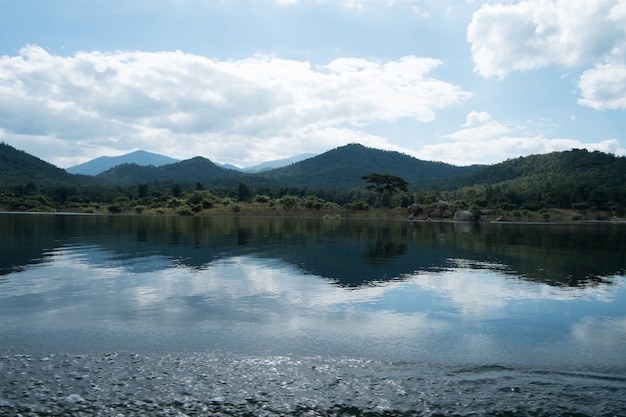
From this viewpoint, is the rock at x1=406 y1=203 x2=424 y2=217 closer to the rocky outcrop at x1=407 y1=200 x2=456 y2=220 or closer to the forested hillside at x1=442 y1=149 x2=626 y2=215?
the rocky outcrop at x1=407 y1=200 x2=456 y2=220

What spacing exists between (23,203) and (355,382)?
503ft

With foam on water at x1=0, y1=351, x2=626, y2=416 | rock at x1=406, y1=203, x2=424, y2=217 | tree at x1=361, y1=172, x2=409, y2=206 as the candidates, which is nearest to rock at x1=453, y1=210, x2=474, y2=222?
rock at x1=406, y1=203, x2=424, y2=217

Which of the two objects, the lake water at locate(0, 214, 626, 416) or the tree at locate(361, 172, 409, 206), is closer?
the lake water at locate(0, 214, 626, 416)

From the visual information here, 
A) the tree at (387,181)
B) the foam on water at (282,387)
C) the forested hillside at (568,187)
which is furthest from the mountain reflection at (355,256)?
the forested hillside at (568,187)

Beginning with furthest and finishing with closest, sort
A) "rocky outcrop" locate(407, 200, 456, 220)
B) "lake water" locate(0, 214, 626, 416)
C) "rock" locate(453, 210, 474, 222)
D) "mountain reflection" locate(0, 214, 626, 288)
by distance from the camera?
1. "rocky outcrop" locate(407, 200, 456, 220)
2. "rock" locate(453, 210, 474, 222)
3. "mountain reflection" locate(0, 214, 626, 288)
4. "lake water" locate(0, 214, 626, 416)

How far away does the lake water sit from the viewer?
9805mm

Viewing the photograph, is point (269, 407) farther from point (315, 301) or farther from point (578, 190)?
point (578, 190)

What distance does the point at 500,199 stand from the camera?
14738 cm

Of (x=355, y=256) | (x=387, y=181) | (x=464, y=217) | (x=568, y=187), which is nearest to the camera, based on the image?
(x=355, y=256)

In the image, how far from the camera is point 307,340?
1395cm

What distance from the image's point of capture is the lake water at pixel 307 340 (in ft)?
32.2

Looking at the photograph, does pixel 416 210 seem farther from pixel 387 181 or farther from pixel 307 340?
pixel 307 340

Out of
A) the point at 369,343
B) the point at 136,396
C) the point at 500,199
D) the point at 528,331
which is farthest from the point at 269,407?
the point at 500,199

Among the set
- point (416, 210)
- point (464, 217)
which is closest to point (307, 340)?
point (464, 217)
